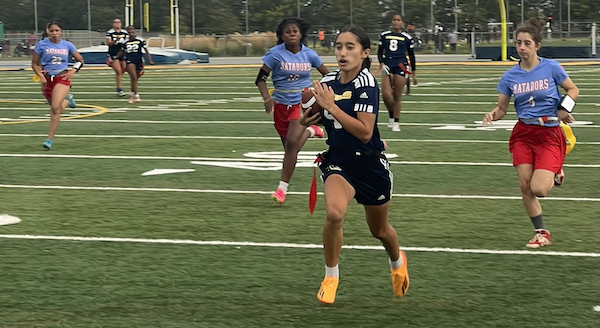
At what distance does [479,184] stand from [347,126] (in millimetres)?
5935

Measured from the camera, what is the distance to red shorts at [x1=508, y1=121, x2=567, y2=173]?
8.45 m

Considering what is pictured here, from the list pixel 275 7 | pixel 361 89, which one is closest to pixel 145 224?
pixel 361 89

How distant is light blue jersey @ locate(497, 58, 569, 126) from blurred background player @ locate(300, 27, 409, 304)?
2.21 metres

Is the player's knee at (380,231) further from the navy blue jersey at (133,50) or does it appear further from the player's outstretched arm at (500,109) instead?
the navy blue jersey at (133,50)

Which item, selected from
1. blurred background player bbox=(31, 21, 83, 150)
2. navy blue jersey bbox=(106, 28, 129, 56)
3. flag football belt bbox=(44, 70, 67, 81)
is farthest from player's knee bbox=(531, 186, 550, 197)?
navy blue jersey bbox=(106, 28, 129, 56)

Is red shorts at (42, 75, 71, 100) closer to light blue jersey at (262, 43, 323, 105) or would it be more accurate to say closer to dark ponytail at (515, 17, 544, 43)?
light blue jersey at (262, 43, 323, 105)

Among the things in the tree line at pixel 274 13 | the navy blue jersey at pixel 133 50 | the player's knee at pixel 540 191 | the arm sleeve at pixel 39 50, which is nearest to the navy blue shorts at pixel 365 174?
the player's knee at pixel 540 191

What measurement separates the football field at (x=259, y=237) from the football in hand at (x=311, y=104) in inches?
47.8

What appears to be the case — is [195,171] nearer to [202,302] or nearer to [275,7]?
[202,302]

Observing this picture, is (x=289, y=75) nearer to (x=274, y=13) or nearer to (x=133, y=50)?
(x=133, y=50)

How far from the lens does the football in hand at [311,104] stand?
6707 millimetres

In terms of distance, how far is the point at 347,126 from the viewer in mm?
6391

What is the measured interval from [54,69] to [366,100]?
10396 millimetres

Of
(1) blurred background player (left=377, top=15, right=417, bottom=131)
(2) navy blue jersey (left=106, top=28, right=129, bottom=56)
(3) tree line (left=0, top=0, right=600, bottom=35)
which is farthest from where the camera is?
(3) tree line (left=0, top=0, right=600, bottom=35)
